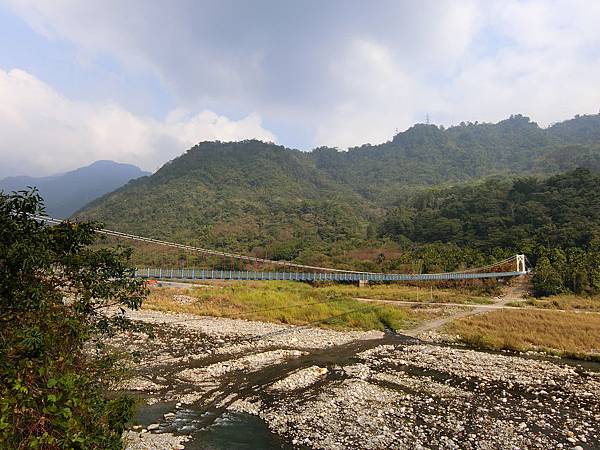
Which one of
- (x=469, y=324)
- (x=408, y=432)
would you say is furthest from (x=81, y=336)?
(x=469, y=324)

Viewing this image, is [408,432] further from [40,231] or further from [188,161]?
[188,161]

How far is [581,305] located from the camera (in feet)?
86.8

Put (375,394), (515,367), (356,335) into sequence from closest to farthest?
(375,394)
(515,367)
(356,335)

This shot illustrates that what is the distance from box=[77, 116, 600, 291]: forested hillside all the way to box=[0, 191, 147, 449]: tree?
35531mm

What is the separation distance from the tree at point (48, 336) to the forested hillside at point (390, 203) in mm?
35531

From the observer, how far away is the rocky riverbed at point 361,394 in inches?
303

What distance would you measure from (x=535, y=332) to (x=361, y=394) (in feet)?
38.0

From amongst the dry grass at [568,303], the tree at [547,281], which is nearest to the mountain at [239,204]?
the tree at [547,281]

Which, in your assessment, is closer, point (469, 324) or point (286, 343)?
point (286, 343)

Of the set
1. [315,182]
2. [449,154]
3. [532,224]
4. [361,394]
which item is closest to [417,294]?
[361,394]

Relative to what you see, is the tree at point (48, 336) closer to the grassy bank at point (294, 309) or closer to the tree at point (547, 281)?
the grassy bank at point (294, 309)

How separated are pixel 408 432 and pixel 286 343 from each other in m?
8.40

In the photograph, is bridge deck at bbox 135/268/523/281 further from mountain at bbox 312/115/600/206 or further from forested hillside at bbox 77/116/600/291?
mountain at bbox 312/115/600/206

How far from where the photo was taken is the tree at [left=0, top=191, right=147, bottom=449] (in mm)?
3314
